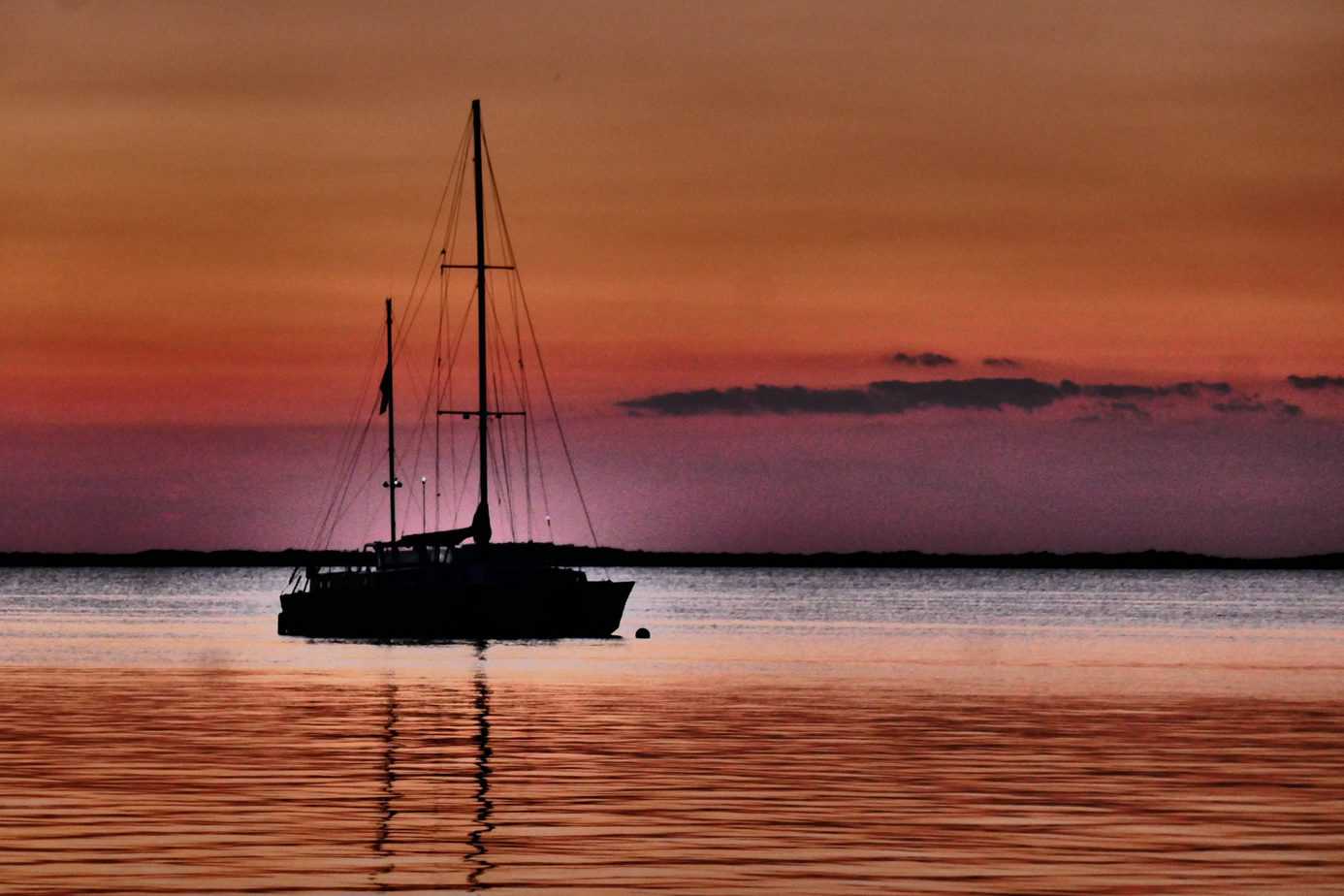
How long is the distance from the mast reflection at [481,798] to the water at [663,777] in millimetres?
116

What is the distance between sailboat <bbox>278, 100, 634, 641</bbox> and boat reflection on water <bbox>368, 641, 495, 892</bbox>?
103ft

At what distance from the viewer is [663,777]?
36.5 metres

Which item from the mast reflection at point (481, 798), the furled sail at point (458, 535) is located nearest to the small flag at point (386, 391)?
the furled sail at point (458, 535)

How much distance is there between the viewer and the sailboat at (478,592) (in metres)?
89.2

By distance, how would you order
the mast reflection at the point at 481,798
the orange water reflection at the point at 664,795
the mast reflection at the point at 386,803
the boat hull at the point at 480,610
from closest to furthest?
1. the orange water reflection at the point at 664,795
2. the mast reflection at the point at 481,798
3. the mast reflection at the point at 386,803
4. the boat hull at the point at 480,610

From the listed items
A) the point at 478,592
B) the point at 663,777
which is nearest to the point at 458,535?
the point at 478,592

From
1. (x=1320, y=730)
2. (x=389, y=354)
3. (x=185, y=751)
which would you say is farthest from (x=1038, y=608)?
(x=185, y=751)

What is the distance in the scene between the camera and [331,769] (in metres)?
37.6

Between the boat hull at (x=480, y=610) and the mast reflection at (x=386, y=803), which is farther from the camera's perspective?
the boat hull at (x=480, y=610)

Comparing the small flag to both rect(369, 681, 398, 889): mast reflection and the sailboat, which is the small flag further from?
rect(369, 681, 398, 889): mast reflection

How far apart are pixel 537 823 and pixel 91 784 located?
27.1 ft

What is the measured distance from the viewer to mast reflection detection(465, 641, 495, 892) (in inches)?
1032

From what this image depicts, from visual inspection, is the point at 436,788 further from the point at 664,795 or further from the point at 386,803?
the point at 664,795

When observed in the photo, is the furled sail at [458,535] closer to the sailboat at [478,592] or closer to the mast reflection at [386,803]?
the sailboat at [478,592]
